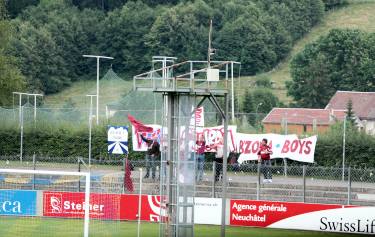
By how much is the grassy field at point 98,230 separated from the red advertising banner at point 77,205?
1.33 ft

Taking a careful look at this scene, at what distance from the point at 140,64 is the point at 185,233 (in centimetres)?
9995

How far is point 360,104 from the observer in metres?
108

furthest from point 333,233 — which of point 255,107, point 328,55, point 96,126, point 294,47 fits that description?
point 294,47

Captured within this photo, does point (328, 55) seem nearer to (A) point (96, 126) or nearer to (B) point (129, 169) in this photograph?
(A) point (96, 126)

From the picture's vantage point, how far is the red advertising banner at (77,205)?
3781cm

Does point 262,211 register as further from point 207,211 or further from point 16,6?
point 16,6

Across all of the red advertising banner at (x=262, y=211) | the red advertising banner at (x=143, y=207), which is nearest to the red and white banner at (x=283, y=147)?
the red advertising banner at (x=262, y=211)

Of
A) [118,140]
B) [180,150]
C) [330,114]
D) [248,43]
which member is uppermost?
[248,43]

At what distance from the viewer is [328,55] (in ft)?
419

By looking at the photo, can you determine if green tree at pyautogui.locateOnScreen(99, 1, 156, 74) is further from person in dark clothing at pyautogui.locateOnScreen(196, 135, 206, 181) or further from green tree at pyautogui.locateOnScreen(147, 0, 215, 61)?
person in dark clothing at pyautogui.locateOnScreen(196, 135, 206, 181)

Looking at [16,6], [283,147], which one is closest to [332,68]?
[16,6]

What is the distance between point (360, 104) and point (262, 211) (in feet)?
236

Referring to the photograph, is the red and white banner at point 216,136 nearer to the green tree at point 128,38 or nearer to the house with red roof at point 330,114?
the house with red roof at point 330,114

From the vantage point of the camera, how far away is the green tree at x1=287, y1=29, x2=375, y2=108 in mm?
123250
